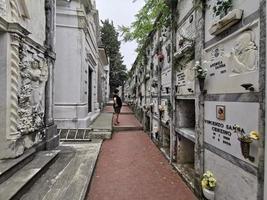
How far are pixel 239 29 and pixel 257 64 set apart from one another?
1.70ft

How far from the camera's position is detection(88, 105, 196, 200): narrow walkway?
4.02 m

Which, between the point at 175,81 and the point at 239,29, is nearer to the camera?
the point at 239,29

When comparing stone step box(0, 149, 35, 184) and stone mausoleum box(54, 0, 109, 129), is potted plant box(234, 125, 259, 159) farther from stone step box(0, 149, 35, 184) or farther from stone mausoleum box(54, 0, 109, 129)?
stone mausoleum box(54, 0, 109, 129)

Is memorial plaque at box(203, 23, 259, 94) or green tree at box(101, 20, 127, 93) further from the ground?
green tree at box(101, 20, 127, 93)

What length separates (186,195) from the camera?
13.2 ft

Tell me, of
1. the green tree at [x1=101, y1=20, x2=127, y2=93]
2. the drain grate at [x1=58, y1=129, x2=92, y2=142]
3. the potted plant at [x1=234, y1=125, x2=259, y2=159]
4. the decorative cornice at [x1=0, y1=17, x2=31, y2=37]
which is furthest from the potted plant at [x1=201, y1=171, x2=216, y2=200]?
the green tree at [x1=101, y1=20, x2=127, y2=93]

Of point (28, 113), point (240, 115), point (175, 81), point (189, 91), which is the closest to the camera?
point (240, 115)

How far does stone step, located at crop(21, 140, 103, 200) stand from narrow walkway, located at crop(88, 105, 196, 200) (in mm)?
206

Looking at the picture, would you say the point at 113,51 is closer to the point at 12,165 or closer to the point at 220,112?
the point at 12,165

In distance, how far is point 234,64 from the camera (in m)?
2.73

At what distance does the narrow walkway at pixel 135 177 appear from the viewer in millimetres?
4020

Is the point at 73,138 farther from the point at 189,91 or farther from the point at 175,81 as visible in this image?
the point at 189,91

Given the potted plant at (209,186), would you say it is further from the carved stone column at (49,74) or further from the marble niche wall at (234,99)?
the carved stone column at (49,74)

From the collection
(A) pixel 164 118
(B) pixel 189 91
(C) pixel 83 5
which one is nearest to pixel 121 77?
(C) pixel 83 5
